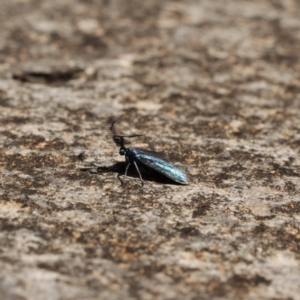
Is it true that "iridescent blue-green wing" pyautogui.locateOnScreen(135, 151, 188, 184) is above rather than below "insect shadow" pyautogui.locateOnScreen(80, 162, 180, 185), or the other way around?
above

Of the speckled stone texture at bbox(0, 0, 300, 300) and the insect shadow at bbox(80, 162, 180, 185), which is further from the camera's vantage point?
the insect shadow at bbox(80, 162, 180, 185)

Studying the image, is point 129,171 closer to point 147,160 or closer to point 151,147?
point 147,160

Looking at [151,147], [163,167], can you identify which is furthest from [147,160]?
[151,147]

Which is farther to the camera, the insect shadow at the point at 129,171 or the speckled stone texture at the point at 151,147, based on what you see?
the insect shadow at the point at 129,171

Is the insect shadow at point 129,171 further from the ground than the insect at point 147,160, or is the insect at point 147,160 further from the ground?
the insect at point 147,160
